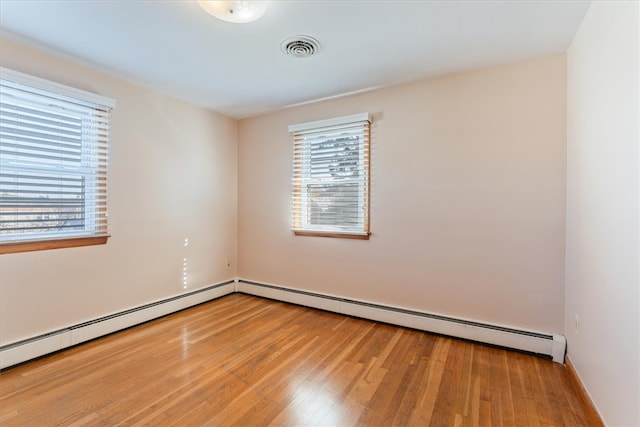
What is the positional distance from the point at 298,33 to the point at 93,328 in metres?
2.90

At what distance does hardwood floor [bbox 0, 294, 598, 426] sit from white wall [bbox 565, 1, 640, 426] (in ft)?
1.23

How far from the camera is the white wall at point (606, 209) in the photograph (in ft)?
4.20

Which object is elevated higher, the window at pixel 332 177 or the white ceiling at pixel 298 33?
the white ceiling at pixel 298 33

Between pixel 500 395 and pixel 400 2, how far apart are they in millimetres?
2436

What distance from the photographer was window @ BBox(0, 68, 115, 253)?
2098mm

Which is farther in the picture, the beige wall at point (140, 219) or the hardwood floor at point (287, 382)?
the beige wall at point (140, 219)

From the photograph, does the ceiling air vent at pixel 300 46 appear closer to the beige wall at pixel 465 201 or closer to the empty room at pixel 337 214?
the empty room at pixel 337 214

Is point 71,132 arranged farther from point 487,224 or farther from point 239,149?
point 487,224

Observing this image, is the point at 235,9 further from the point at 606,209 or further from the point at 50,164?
the point at 606,209

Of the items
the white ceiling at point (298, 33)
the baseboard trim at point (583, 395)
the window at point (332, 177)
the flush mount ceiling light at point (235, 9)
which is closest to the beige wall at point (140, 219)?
the white ceiling at point (298, 33)

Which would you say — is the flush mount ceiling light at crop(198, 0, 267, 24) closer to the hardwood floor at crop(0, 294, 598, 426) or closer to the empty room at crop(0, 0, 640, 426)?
the empty room at crop(0, 0, 640, 426)

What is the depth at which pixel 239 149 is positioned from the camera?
4008 mm

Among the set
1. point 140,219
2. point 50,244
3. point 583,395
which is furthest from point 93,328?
point 583,395

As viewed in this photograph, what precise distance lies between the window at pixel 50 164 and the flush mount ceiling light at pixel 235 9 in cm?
153
